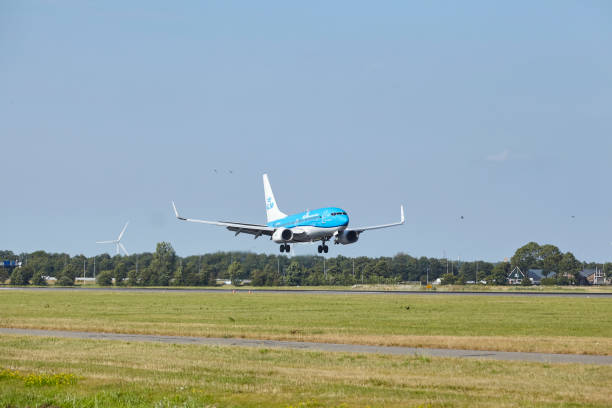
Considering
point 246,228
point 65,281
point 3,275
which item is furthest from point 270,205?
point 3,275

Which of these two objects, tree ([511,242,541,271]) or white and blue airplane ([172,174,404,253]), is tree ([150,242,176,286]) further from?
tree ([511,242,541,271])

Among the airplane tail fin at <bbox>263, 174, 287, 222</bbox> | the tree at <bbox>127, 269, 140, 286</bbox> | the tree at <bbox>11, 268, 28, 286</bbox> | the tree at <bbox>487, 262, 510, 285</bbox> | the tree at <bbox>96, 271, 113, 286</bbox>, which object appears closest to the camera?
the airplane tail fin at <bbox>263, 174, 287, 222</bbox>

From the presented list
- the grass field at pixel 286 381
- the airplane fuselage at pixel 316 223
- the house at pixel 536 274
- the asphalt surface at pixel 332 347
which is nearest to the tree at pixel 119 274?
the airplane fuselage at pixel 316 223

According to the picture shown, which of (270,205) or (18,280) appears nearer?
(270,205)

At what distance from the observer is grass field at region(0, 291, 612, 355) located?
117 feet

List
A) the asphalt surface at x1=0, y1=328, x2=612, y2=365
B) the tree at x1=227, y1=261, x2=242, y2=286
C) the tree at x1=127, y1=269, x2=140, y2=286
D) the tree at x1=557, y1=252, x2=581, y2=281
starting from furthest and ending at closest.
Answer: the tree at x1=557, y1=252, x2=581, y2=281 → the tree at x1=127, y1=269, x2=140, y2=286 → the tree at x1=227, y1=261, x2=242, y2=286 → the asphalt surface at x1=0, y1=328, x2=612, y2=365

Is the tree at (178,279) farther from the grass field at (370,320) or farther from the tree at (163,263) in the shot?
the grass field at (370,320)

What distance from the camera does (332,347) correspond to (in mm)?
32031

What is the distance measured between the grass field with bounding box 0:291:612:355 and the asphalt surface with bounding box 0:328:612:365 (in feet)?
5.49

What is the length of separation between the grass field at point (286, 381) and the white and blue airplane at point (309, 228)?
4627 cm

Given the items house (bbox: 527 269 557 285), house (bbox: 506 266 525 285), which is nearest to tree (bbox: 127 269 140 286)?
house (bbox: 506 266 525 285)

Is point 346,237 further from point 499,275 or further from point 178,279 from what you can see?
point 499,275

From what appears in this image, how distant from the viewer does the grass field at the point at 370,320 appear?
35562mm

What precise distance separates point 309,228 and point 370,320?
2973 centimetres
